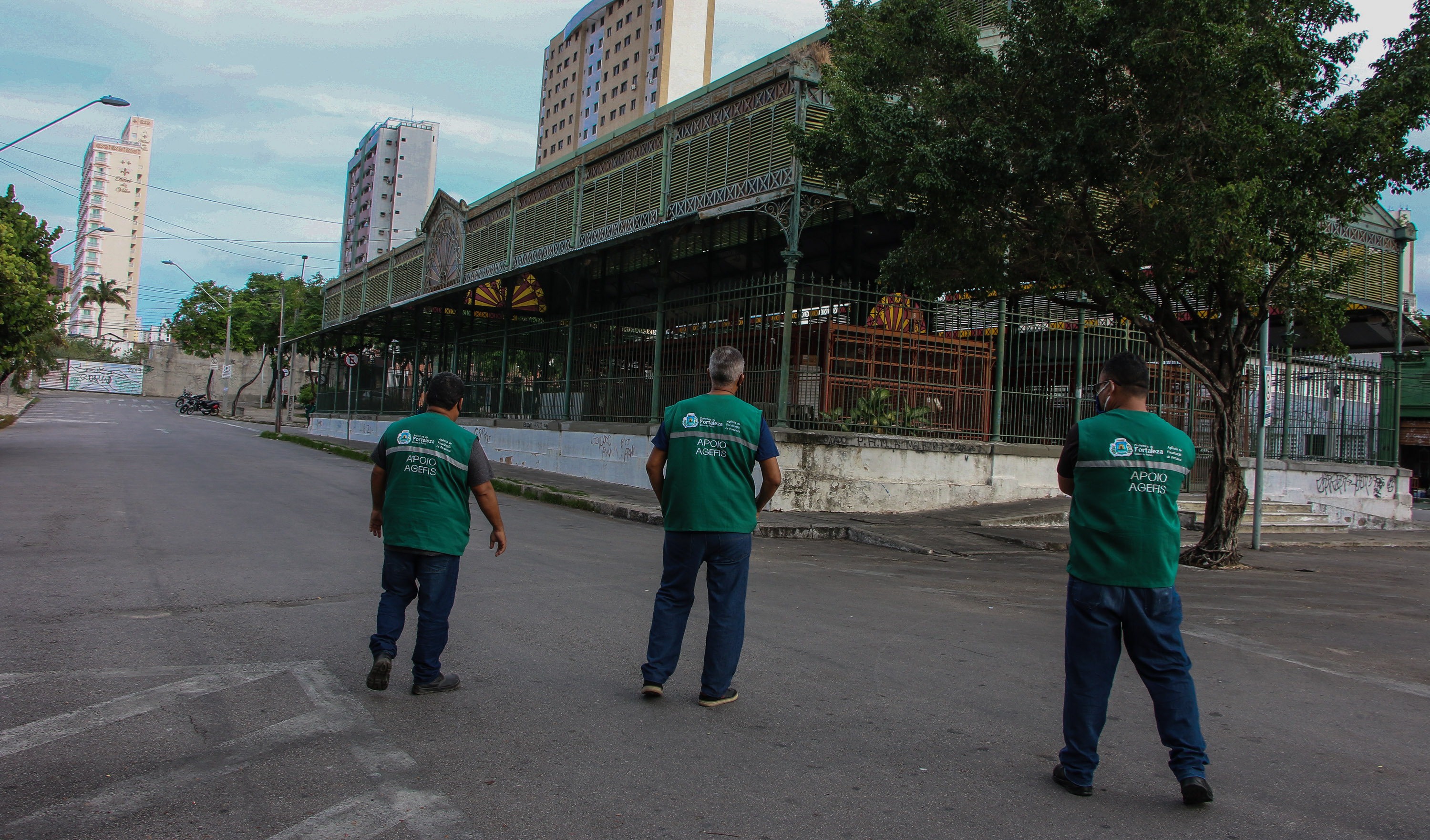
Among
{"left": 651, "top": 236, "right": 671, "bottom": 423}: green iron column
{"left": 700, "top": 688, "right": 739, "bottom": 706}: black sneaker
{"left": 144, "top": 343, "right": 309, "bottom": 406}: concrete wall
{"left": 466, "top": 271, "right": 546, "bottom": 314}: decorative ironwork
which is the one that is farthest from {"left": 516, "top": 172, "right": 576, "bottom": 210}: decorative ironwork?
{"left": 144, "top": 343, "right": 309, "bottom": 406}: concrete wall

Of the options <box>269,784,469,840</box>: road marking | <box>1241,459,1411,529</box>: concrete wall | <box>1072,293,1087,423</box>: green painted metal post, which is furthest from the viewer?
<box>1241,459,1411,529</box>: concrete wall

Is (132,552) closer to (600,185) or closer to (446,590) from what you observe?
(446,590)

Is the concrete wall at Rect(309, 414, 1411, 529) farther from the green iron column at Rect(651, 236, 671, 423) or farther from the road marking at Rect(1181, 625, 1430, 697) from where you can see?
the road marking at Rect(1181, 625, 1430, 697)

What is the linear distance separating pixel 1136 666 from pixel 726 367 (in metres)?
2.18

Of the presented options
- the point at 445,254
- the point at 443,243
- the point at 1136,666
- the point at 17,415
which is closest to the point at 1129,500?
the point at 1136,666

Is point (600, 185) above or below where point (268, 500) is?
above

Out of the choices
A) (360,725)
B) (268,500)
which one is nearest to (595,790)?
(360,725)

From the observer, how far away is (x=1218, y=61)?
9.10 m

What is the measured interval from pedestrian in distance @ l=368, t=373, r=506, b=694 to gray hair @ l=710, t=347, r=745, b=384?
116cm

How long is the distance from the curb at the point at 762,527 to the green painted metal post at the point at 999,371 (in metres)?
4.33

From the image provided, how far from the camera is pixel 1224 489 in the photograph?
36.6ft

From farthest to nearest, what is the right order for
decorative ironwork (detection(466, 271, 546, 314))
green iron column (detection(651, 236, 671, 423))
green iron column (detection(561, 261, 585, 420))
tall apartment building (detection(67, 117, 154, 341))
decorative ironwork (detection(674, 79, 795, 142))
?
1. tall apartment building (detection(67, 117, 154, 341))
2. decorative ironwork (detection(466, 271, 546, 314))
3. green iron column (detection(561, 261, 585, 420))
4. green iron column (detection(651, 236, 671, 423))
5. decorative ironwork (detection(674, 79, 795, 142))

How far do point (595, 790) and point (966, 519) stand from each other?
11.0 m

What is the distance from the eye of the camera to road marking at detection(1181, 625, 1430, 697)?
5352 millimetres
